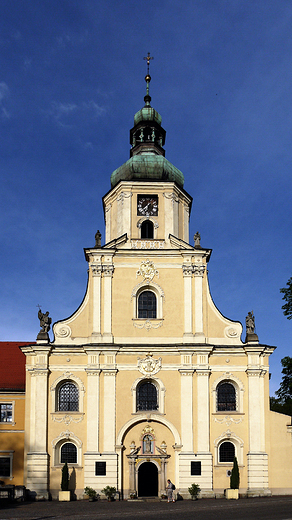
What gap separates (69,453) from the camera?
1245 inches

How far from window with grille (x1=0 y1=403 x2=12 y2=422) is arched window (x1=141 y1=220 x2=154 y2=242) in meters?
12.3

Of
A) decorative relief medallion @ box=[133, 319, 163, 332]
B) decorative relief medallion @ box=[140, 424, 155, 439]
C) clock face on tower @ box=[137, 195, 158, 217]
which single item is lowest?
decorative relief medallion @ box=[140, 424, 155, 439]

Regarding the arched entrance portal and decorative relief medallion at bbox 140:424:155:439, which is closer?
the arched entrance portal

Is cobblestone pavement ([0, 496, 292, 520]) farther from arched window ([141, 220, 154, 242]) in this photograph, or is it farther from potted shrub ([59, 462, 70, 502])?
arched window ([141, 220, 154, 242])

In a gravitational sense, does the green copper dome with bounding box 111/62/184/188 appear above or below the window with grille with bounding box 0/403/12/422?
above

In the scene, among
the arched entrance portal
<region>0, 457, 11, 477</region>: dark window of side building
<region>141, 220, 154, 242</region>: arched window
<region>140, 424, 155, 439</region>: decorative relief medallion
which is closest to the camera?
the arched entrance portal

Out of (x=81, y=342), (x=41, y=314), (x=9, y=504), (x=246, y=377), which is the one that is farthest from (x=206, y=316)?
(x=9, y=504)

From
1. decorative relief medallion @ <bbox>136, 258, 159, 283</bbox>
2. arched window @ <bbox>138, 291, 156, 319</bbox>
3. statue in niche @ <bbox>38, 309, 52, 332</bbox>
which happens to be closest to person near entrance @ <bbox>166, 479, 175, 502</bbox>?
arched window @ <bbox>138, 291, 156, 319</bbox>

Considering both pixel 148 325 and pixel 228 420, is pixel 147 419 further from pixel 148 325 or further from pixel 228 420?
pixel 148 325

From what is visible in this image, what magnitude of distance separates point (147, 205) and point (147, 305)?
609 centimetres

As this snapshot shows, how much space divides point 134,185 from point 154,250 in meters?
4.38

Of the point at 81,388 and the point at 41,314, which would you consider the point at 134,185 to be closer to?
the point at 41,314

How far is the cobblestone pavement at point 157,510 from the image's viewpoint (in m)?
22.6

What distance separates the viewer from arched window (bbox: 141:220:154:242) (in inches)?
1400
